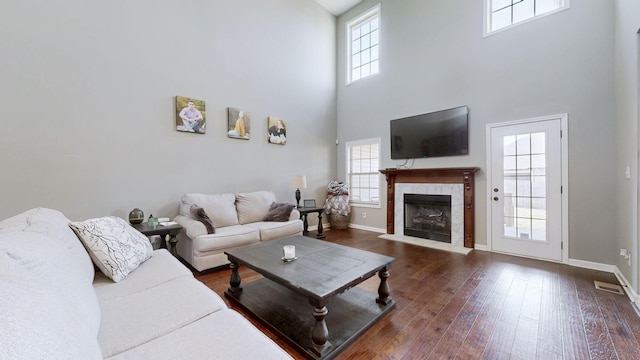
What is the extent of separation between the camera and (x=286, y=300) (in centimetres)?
227

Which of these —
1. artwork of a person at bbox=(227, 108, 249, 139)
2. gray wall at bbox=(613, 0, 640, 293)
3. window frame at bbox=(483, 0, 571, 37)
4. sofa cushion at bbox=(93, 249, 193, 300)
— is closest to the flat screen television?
window frame at bbox=(483, 0, 571, 37)

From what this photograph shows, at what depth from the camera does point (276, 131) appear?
4.74 meters

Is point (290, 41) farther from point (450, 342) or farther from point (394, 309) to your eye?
point (450, 342)

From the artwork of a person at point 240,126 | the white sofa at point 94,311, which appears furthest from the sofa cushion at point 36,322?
the artwork of a person at point 240,126

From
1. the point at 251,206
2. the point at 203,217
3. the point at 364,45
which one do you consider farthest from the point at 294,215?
the point at 364,45

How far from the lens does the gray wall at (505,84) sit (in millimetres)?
3045

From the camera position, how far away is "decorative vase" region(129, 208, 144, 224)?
301cm

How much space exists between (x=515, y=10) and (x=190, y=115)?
510 cm

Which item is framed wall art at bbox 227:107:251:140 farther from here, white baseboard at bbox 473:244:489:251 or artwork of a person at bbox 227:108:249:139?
white baseboard at bbox 473:244:489:251

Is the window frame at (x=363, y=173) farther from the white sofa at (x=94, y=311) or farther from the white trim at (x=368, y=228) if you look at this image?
the white sofa at (x=94, y=311)

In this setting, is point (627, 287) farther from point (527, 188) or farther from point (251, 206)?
point (251, 206)

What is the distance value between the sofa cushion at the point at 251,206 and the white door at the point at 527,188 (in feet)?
11.7

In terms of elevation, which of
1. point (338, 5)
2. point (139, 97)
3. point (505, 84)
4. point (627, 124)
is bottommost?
point (627, 124)

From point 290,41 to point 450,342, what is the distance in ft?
17.3
